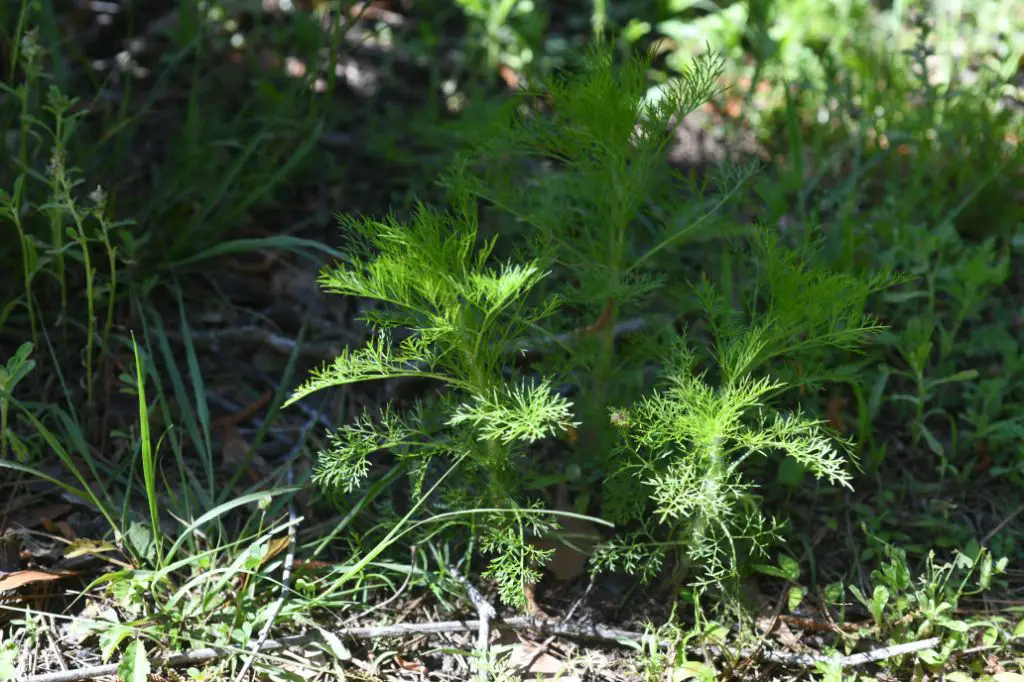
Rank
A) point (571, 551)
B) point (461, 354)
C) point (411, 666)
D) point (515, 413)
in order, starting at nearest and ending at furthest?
point (515, 413)
point (461, 354)
point (411, 666)
point (571, 551)

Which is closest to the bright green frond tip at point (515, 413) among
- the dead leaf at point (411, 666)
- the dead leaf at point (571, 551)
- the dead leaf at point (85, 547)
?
the dead leaf at point (571, 551)

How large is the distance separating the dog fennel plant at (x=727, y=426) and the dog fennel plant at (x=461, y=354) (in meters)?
0.19

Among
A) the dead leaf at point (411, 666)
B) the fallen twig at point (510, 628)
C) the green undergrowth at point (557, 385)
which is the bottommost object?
the dead leaf at point (411, 666)

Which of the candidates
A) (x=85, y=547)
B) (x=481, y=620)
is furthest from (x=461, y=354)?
(x=85, y=547)

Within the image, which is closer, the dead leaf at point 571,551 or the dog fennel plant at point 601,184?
the dog fennel plant at point 601,184

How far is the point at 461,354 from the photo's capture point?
191 centimetres

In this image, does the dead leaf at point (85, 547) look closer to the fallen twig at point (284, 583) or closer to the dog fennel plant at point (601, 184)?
the fallen twig at point (284, 583)

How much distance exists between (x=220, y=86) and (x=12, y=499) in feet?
4.74

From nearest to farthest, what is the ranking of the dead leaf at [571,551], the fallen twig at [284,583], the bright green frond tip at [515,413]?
the bright green frond tip at [515,413], the fallen twig at [284,583], the dead leaf at [571,551]

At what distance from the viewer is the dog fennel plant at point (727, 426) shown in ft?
6.02

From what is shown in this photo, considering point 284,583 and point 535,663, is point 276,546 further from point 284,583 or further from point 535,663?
point 535,663

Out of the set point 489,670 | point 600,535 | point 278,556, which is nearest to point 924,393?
point 600,535

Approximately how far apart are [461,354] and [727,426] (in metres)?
0.50

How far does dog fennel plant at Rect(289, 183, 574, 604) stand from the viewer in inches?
70.2
